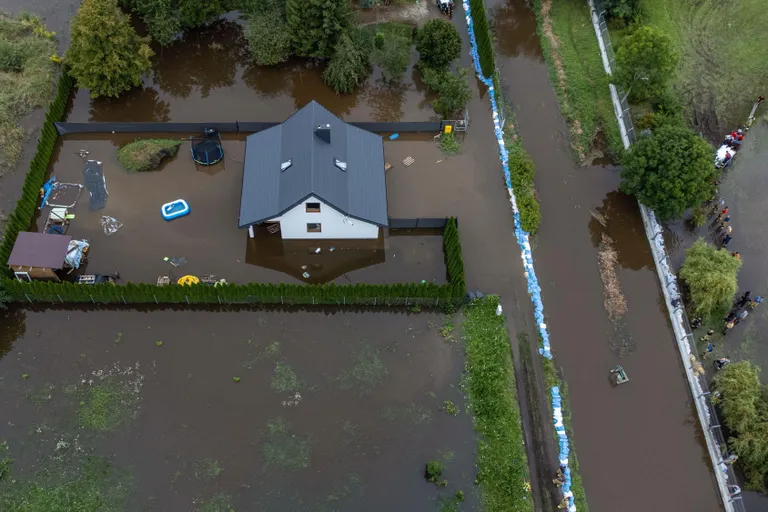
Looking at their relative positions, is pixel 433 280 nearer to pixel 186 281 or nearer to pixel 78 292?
pixel 186 281

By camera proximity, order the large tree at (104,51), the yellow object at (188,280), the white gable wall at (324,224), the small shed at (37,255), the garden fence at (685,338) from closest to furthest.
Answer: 1. the garden fence at (685,338)
2. the small shed at (37,255)
3. the yellow object at (188,280)
4. the white gable wall at (324,224)
5. the large tree at (104,51)

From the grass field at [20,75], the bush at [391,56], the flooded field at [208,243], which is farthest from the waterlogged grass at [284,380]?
the bush at [391,56]

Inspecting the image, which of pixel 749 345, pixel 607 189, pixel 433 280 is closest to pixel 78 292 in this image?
pixel 433 280

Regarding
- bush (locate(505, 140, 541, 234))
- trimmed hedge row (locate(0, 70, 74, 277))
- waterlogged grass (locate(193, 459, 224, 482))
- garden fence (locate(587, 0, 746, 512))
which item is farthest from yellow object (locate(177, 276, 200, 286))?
garden fence (locate(587, 0, 746, 512))

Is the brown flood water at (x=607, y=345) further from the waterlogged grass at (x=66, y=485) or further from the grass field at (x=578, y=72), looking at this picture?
the waterlogged grass at (x=66, y=485)

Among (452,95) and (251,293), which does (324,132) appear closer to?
(251,293)

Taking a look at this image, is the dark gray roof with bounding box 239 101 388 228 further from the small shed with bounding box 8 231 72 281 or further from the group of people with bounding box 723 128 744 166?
the group of people with bounding box 723 128 744 166
